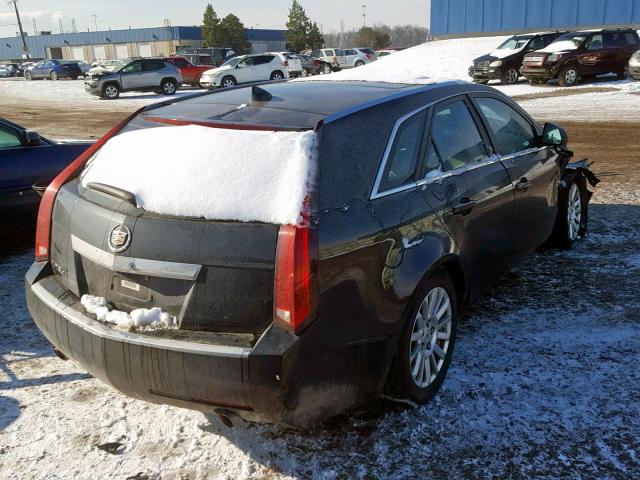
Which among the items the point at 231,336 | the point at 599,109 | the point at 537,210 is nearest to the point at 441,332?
the point at 231,336

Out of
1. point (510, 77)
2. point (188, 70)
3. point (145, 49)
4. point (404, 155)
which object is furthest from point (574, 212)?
point (145, 49)

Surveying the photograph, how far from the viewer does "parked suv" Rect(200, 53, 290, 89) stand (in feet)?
96.2

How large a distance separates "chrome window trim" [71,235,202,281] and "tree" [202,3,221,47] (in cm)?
8087

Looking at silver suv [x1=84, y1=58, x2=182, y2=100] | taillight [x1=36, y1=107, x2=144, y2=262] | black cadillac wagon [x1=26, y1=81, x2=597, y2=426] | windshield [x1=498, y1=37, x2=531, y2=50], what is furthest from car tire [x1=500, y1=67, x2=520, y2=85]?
taillight [x1=36, y1=107, x2=144, y2=262]

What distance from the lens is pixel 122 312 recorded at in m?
2.85

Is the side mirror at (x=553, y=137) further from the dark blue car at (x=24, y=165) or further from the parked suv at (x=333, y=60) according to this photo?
the parked suv at (x=333, y=60)

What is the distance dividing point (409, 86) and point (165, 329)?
6.76 feet

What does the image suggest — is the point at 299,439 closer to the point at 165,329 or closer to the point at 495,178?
the point at 165,329

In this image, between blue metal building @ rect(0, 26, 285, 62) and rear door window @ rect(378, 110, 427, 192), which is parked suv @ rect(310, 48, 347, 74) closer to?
rear door window @ rect(378, 110, 427, 192)

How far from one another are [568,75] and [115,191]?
2175cm

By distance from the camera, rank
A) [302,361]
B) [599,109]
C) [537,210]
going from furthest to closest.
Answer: [599,109]
[537,210]
[302,361]

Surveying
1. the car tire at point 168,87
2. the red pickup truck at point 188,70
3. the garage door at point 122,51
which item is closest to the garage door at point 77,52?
the garage door at point 122,51

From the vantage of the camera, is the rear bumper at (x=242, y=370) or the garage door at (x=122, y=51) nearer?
the rear bumper at (x=242, y=370)

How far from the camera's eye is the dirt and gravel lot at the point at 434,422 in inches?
114
